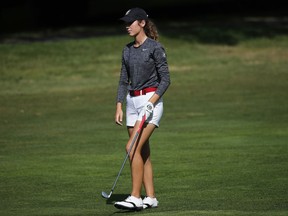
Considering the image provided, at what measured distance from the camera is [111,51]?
33.8 metres

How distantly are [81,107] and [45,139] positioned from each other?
18.7ft

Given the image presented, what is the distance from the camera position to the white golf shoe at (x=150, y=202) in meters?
10.5

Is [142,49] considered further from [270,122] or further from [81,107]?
[81,107]

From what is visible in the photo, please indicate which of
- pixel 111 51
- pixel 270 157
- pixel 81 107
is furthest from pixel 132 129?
pixel 111 51

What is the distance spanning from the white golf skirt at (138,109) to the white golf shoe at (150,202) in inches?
31.4

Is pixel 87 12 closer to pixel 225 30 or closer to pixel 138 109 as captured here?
pixel 225 30

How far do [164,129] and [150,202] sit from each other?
867 cm

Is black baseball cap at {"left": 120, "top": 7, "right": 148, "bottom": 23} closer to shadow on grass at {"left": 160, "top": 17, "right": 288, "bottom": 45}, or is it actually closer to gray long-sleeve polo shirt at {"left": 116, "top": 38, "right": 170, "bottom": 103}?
gray long-sleeve polo shirt at {"left": 116, "top": 38, "right": 170, "bottom": 103}

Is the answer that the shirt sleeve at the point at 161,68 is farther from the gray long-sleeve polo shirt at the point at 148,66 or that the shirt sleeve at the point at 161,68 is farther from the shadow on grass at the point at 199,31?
the shadow on grass at the point at 199,31

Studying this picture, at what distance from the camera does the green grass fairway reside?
11312mm

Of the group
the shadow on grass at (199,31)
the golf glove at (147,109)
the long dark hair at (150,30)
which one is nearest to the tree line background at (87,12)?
the shadow on grass at (199,31)

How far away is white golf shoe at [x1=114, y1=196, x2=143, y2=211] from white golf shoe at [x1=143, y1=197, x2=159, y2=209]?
0.32 feet

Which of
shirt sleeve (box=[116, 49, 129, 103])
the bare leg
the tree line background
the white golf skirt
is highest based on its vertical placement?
the tree line background

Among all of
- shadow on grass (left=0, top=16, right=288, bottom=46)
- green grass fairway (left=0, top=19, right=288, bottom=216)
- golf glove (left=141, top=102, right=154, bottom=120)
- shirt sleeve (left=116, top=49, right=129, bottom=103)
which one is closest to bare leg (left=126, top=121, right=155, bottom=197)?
golf glove (left=141, top=102, right=154, bottom=120)
